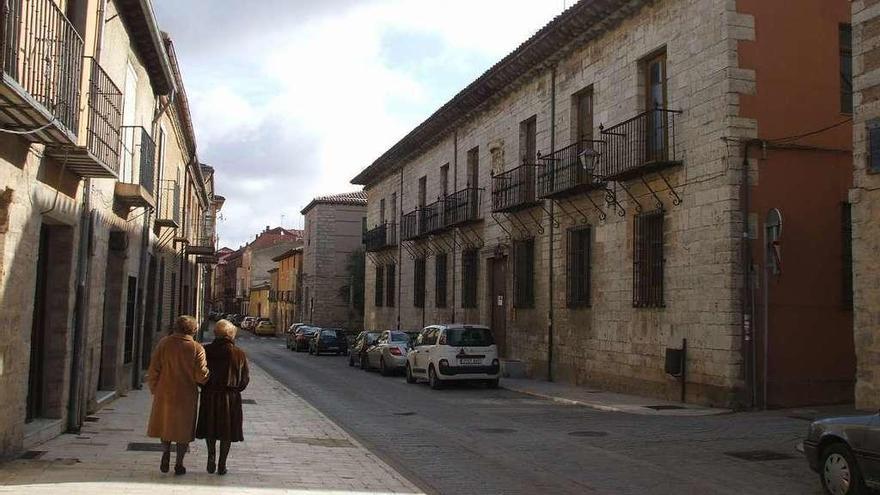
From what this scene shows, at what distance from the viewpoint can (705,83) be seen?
14.7 meters

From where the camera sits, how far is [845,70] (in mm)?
15398

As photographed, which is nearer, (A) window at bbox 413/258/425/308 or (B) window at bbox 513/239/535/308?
(B) window at bbox 513/239/535/308

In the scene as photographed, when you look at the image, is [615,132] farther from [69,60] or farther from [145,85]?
[69,60]

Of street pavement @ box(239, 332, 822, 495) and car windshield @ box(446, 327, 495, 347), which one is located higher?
car windshield @ box(446, 327, 495, 347)

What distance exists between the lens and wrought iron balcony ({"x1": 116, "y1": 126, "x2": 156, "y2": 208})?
12492mm

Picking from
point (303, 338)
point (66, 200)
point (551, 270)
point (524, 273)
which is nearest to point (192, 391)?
point (66, 200)

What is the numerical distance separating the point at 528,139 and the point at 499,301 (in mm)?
4883

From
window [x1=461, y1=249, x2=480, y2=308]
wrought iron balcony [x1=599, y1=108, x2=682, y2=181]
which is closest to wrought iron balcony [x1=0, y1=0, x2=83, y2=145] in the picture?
wrought iron balcony [x1=599, y1=108, x2=682, y2=181]

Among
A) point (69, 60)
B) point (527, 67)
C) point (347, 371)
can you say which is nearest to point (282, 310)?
point (347, 371)

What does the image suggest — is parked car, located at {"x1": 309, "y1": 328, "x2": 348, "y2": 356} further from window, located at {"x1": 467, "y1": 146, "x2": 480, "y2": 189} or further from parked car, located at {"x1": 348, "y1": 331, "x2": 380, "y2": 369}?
window, located at {"x1": 467, "y1": 146, "x2": 480, "y2": 189}

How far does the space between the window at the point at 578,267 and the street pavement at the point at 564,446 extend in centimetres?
357

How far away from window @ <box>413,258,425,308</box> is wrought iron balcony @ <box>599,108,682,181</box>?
14916mm

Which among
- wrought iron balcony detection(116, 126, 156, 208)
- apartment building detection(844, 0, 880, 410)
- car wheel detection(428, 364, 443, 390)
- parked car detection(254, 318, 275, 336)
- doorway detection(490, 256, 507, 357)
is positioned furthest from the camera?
parked car detection(254, 318, 275, 336)

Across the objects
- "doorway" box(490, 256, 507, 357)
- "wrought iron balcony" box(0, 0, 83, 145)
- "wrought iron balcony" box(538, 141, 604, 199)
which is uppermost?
"wrought iron balcony" box(538, 141, 604, 199)
